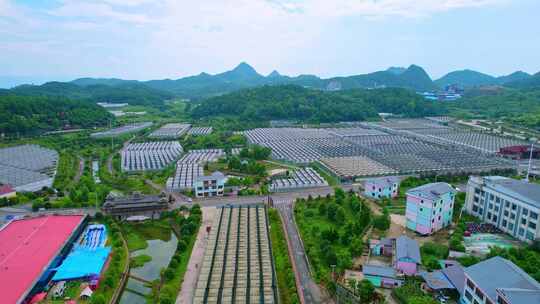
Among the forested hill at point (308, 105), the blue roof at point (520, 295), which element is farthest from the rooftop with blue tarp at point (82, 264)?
the forested hill at point (308, 105)

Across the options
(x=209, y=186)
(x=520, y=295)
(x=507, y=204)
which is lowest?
(x=209, y=186)

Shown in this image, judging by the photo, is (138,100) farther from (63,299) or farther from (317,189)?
(63,299)

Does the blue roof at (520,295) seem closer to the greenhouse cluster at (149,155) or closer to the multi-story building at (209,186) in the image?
the multi-story building at (209,186)

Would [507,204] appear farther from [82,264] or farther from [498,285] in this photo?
[82,264]

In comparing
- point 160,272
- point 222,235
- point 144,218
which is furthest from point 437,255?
point 144,218

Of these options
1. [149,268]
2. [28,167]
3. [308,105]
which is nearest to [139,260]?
[149,268]

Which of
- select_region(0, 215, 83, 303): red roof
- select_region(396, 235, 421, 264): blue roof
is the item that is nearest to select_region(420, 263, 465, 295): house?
select_region(396, 235, 421, 264): blue roof

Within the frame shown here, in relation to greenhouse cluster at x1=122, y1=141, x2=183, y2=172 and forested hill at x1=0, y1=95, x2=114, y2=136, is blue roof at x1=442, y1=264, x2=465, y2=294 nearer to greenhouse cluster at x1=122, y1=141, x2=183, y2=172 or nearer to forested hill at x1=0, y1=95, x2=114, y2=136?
greenhouse cluster at x1=122, y1=141, x2=183, y2=172
